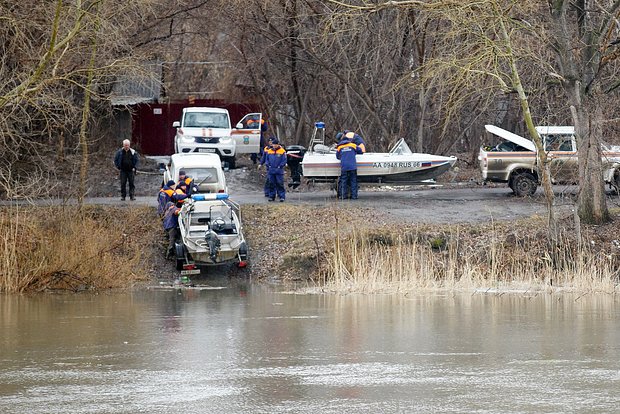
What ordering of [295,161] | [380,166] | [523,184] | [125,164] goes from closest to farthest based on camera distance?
[125,164]
[380,166]
[523,184]
[295,161]

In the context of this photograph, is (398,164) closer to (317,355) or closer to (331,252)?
(331,252)

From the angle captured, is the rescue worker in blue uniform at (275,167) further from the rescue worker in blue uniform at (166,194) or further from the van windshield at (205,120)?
the van windshield at (205,120)

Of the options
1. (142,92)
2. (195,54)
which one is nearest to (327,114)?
(142,92)

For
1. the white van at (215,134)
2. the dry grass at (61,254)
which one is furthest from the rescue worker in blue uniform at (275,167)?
the white van at (215,134)

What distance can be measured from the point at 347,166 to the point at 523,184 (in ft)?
17.7

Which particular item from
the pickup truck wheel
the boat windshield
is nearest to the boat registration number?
the boat windshield

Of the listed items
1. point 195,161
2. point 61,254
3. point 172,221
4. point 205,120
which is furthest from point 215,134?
point 61,254

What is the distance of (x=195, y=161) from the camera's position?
93.1 ft

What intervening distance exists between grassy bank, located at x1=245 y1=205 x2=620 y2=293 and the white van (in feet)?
27.4

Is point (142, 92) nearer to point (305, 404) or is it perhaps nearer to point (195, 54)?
point (195, 54)

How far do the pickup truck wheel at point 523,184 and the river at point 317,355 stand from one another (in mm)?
11668

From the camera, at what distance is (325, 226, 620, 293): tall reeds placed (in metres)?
21.0

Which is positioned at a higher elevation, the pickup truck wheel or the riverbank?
the pickup truck wheel

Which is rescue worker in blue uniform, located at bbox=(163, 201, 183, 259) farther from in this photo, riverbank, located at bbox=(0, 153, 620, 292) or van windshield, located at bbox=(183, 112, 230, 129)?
van windshield, located at bbox=(183, 112, 230, 129)
